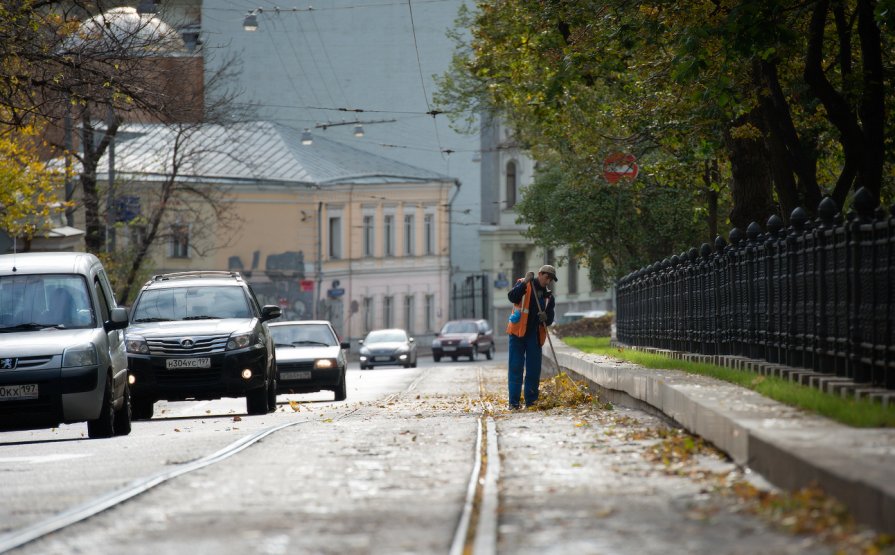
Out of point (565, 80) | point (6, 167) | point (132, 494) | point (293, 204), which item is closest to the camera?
point (132, 494)

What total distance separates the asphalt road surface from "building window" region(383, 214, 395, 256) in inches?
2273

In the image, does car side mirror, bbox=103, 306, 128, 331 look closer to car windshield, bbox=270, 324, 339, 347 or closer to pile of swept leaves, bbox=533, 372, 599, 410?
pile of swept leaves, bbox=533, 372, 599, 410

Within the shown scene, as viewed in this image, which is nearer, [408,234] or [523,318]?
[523,318]

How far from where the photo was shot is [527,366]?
19.0m

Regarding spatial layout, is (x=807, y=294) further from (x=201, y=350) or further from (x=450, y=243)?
(x=450, y=243)

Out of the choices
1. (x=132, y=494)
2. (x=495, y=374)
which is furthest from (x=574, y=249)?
(x=132, y=494)

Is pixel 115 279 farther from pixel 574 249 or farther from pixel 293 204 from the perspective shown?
pixel 293 204

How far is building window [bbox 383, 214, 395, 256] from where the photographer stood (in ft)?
241

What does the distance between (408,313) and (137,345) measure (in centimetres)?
5534

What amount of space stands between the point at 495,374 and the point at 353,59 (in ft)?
119

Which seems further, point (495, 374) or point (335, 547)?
point (495, 374)

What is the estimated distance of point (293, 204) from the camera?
67.8m

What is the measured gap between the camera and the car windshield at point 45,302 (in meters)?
16.4

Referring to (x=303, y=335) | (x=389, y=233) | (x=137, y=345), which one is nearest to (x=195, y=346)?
→ (x=137, y=345)
